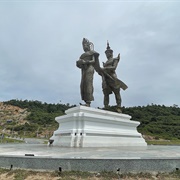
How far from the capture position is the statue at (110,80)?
37.4 ft

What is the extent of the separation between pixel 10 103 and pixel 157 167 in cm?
9974

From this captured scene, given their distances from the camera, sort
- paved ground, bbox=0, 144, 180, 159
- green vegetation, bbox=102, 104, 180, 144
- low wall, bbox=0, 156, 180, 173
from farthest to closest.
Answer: green vegetation, bbox=102, 104, 180, 144, paved ground, bbox=0, 144, 180, 159, low wall, bbox=0, 156, 180, 173

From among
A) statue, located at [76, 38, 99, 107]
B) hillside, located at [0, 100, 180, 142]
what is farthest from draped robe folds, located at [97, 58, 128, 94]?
statue, located at [76, 38, 99, 107]

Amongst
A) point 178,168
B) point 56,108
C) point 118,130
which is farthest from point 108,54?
point 56,108

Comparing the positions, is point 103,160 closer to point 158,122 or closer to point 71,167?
point 71,167

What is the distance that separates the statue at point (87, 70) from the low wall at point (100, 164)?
527cm

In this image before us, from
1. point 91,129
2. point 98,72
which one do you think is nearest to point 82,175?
point 91,129

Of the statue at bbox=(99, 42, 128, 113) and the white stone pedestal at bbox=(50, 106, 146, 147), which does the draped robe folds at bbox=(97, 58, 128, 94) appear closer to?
the statue at bbox=(99, 42, 128, 113)

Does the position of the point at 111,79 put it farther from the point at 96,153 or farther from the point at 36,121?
the point at 36,121

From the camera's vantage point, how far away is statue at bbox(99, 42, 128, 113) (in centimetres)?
Answer: 1141

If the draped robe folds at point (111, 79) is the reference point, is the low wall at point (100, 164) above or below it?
below

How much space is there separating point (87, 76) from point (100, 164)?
5.92 meters

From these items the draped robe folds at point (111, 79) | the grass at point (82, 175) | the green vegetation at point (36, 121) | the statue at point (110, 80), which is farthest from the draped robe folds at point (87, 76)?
the green vegetation at point (36, 121)

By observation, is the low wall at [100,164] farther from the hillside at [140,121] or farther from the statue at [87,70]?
→ the hillside at [140,121]
